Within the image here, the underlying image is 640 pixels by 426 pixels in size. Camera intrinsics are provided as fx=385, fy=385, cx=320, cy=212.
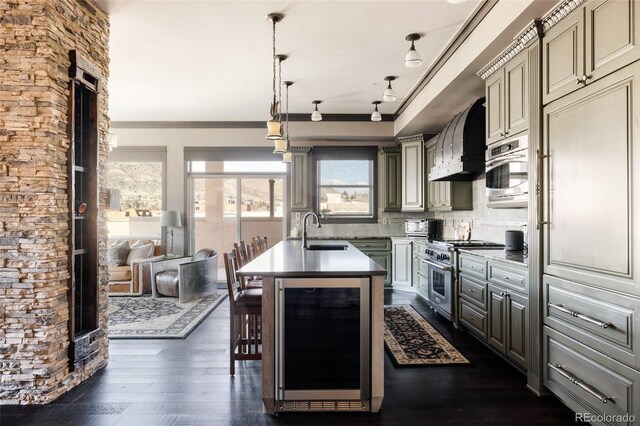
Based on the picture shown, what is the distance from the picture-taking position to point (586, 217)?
2.20 metres

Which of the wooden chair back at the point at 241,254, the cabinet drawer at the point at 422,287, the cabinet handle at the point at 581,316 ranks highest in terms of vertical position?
the wooden chair back at the point at 241,254

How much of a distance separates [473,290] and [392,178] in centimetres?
330

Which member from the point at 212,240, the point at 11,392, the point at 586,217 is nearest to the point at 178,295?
the point at 212,240

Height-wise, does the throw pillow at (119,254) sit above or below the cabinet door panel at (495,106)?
below

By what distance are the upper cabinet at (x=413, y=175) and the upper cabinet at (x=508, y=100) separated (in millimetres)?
2613

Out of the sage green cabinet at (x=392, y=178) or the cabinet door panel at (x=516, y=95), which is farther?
the sage green cabinet at (x=392, y=178)

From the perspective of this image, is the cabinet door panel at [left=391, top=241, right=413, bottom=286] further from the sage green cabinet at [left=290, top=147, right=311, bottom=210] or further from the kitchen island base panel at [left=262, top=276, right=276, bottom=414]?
the kitchen island base panel at [left=262, top=276, right=276, bottom=414]

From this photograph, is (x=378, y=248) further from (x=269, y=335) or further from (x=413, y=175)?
(x=269, y=335)

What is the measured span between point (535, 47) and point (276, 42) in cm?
227

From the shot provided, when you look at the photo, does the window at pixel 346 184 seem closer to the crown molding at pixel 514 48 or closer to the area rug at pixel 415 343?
the area rug at pixel 415 343

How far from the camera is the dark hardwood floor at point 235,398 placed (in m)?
2.34

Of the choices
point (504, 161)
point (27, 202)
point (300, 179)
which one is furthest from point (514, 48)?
point (300, 179)

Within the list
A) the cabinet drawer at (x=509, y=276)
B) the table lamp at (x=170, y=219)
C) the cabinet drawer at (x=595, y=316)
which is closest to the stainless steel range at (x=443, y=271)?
the cabinet drawer at (x=509, y=276)

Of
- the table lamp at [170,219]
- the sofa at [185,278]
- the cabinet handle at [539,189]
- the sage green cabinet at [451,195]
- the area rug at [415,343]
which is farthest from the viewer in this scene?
the table lamp at [170,219]
